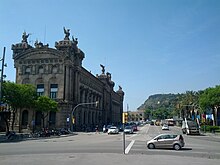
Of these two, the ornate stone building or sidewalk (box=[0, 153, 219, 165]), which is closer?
sidewalk (box=[0, 153, 219, 165])

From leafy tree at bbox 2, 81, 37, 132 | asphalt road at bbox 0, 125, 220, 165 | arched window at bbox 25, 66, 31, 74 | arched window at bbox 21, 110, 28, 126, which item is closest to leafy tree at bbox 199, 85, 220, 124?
leafy tree at bbox 2, 81, 37, 132

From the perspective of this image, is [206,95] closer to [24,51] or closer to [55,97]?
[55,97]

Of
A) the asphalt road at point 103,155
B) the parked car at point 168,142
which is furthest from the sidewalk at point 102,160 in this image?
the parked car at point 168,142

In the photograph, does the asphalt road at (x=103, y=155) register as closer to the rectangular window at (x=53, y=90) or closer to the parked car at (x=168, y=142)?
the parked car at (x=168, y=142)

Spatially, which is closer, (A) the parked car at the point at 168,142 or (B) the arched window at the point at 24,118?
(A) the parked car at the point at 168,142

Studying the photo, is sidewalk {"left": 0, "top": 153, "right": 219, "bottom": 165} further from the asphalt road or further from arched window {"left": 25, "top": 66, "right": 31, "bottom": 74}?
arched window {"left": 25, "top": 66, "right": 31, "bottom": 74}

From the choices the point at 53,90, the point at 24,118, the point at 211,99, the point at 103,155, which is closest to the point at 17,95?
the point at 24,118

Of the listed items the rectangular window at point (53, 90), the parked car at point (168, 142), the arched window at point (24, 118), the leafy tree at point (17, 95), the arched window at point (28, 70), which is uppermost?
the arched window at point (28, 70)

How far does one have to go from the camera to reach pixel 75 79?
66.2 metres

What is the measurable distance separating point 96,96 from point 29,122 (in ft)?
103

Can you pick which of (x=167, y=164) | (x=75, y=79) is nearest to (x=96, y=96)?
(x=75, y=79)

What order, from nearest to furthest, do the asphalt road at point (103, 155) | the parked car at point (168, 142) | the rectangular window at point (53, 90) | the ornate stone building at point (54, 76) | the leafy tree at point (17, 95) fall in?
1. the asphalt road at point (103, 155)
2. the parked car at point (168, 142)
3. the leafy tree at point (17, 95)
4. the ornate stone building at point (54, 76)
5. the rectangular window at point (53, 90)

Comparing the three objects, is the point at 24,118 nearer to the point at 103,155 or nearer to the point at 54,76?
the point at 54,76

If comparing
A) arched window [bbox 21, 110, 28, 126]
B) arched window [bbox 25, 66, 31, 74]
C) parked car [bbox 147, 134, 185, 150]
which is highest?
arched window [bbox 25, 66, 31, 74]
